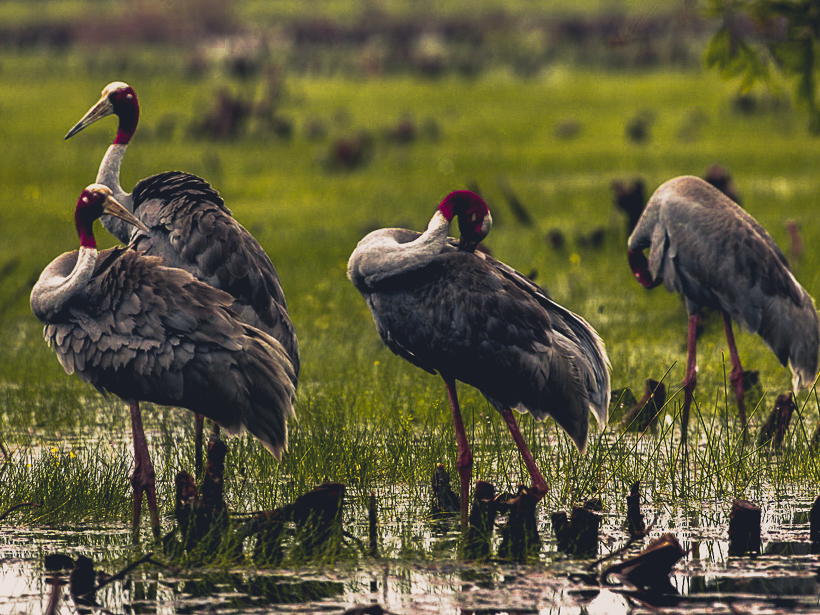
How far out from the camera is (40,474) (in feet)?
21.9

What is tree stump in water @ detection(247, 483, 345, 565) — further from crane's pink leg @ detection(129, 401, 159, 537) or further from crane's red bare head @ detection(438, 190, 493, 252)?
crane's red bare head @ detection(438, 190, 493, 252)

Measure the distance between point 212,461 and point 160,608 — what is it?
1.09 meters

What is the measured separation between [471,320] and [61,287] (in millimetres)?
1969

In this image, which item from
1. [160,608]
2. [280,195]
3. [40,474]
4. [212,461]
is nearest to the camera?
[160,608]

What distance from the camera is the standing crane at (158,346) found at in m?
6.26

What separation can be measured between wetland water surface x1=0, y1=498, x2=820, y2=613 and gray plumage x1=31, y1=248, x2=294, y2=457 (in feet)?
2.45

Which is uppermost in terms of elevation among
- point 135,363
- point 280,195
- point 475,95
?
point 475,95

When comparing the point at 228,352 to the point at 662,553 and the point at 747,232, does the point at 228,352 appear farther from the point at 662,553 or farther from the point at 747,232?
the point at 747,232

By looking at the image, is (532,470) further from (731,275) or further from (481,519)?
(731,275)

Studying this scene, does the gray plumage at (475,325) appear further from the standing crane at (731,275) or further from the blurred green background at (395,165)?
the standing crane at (731,275)

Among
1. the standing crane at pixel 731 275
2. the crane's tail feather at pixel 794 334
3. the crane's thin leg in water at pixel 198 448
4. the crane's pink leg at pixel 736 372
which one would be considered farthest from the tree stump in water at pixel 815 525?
the crane's thin leg in water at pixel 198 448

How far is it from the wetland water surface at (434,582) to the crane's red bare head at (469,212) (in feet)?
4.85

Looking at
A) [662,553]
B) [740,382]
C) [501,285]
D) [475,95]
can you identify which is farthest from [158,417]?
[475,95]

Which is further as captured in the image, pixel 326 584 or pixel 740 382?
pixel 740 382
